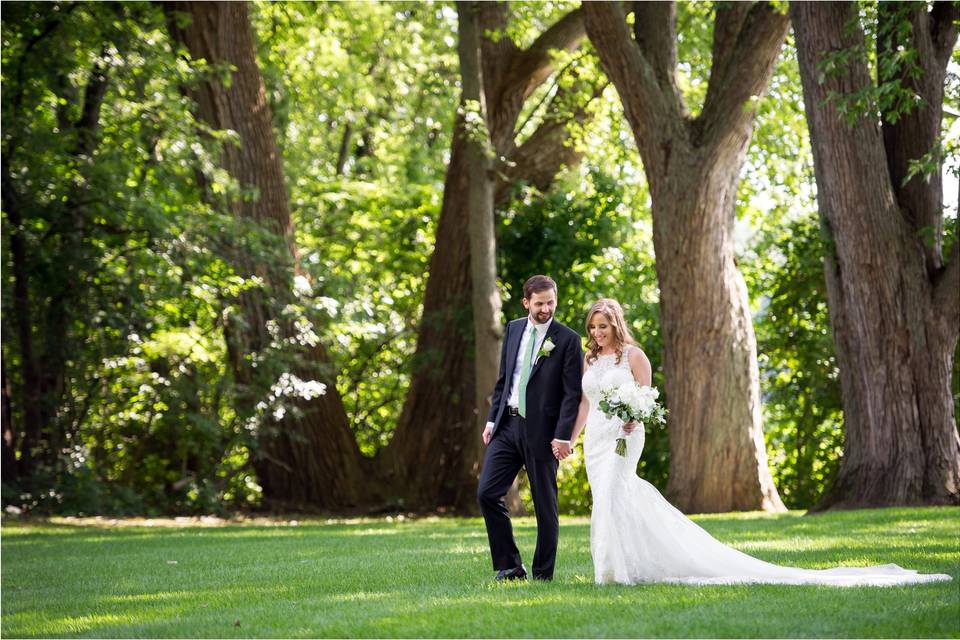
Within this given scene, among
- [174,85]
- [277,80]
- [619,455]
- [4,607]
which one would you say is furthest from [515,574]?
[277,80]

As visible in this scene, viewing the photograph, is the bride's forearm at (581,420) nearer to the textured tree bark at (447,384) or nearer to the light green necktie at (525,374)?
the light green necktie at (525,374)

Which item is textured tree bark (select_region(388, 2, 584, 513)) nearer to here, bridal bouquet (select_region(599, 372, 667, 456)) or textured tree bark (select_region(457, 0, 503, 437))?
textured tree bark (select_region(457, 0, 503, 437))

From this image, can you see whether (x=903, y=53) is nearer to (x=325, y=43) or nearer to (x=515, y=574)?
(x=515, y=574)

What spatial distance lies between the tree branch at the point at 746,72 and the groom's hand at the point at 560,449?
890 centimetres

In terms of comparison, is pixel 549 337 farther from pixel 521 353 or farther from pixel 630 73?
pixel 630 73

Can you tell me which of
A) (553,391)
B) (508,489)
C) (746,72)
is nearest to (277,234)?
(746,72)

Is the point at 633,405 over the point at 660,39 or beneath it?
beneath

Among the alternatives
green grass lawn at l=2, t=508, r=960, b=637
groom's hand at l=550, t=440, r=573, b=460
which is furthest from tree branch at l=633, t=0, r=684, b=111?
groom's hand at l=550, t=440, r=573, b=460

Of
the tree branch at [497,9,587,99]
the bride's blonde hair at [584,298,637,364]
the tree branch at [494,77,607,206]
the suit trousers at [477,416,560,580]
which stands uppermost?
the tree branch at [497,9,587,99]

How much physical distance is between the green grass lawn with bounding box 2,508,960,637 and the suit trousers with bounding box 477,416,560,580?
239 mm

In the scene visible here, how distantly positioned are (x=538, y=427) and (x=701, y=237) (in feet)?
28.1

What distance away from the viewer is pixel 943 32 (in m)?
14.1

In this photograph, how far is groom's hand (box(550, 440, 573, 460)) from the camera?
770 centimetres

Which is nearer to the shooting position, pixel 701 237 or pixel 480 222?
pixel 701 237
